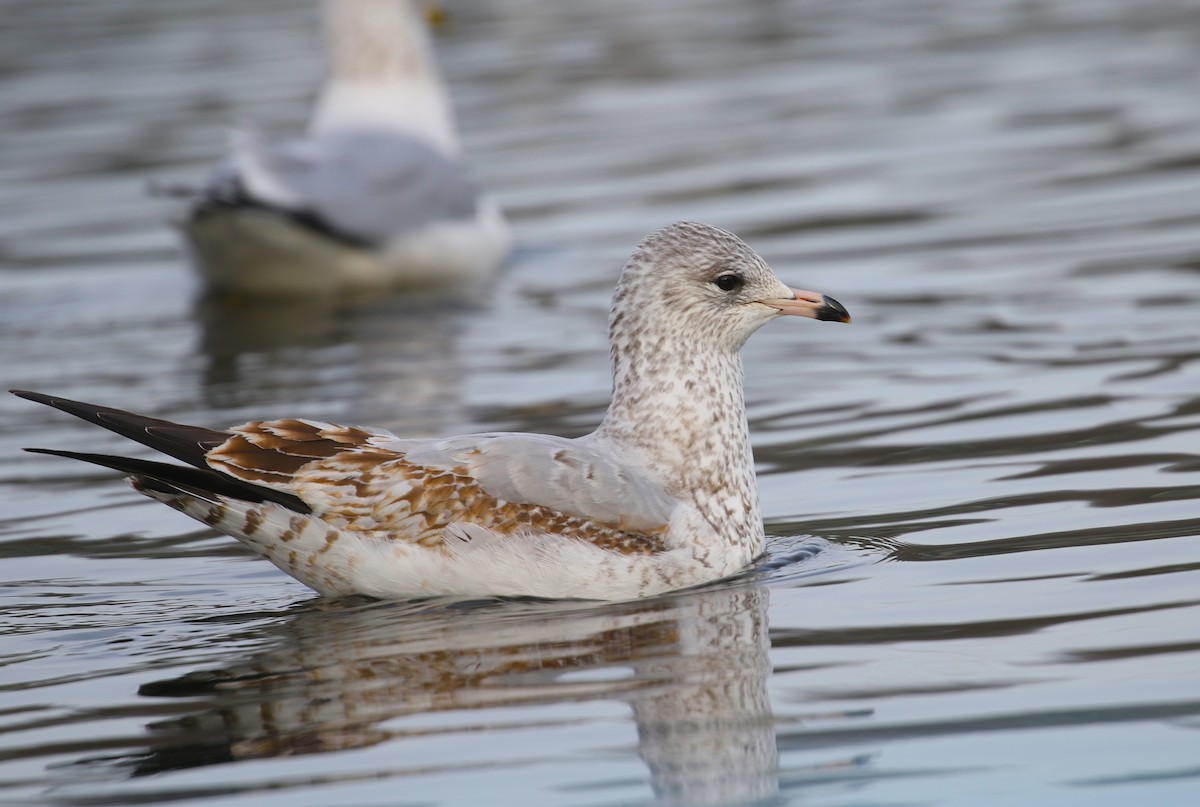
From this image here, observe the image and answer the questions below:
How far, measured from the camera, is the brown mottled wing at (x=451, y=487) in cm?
731

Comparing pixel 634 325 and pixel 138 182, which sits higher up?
pixel 138 182

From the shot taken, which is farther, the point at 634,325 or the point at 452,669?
the point at 634,325

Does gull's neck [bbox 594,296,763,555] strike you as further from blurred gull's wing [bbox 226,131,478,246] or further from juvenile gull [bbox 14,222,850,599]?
blurred gull's wing [bbox 226,131,478,246]

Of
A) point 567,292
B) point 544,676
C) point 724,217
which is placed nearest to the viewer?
point 544,676

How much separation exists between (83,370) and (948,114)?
10.1 meters

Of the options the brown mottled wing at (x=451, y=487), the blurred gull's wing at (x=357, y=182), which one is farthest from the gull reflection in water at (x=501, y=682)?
the blurred gull's wing at (x=357, y=182)

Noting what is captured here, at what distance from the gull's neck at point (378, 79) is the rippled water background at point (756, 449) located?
1368mm

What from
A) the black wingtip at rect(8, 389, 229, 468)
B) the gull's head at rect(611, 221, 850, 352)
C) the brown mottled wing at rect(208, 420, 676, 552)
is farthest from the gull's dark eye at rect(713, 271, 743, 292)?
the black wingtip at rect(8, 389, 229, 468)

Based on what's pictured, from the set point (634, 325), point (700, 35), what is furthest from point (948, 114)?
point (634, 325)

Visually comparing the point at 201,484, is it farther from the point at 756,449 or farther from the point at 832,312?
the point at 756,449

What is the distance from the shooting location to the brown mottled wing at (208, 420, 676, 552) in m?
7.31

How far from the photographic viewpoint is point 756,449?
9.80m

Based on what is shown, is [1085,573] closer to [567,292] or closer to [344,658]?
[344,658]

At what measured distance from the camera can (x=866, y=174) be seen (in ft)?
57.1
